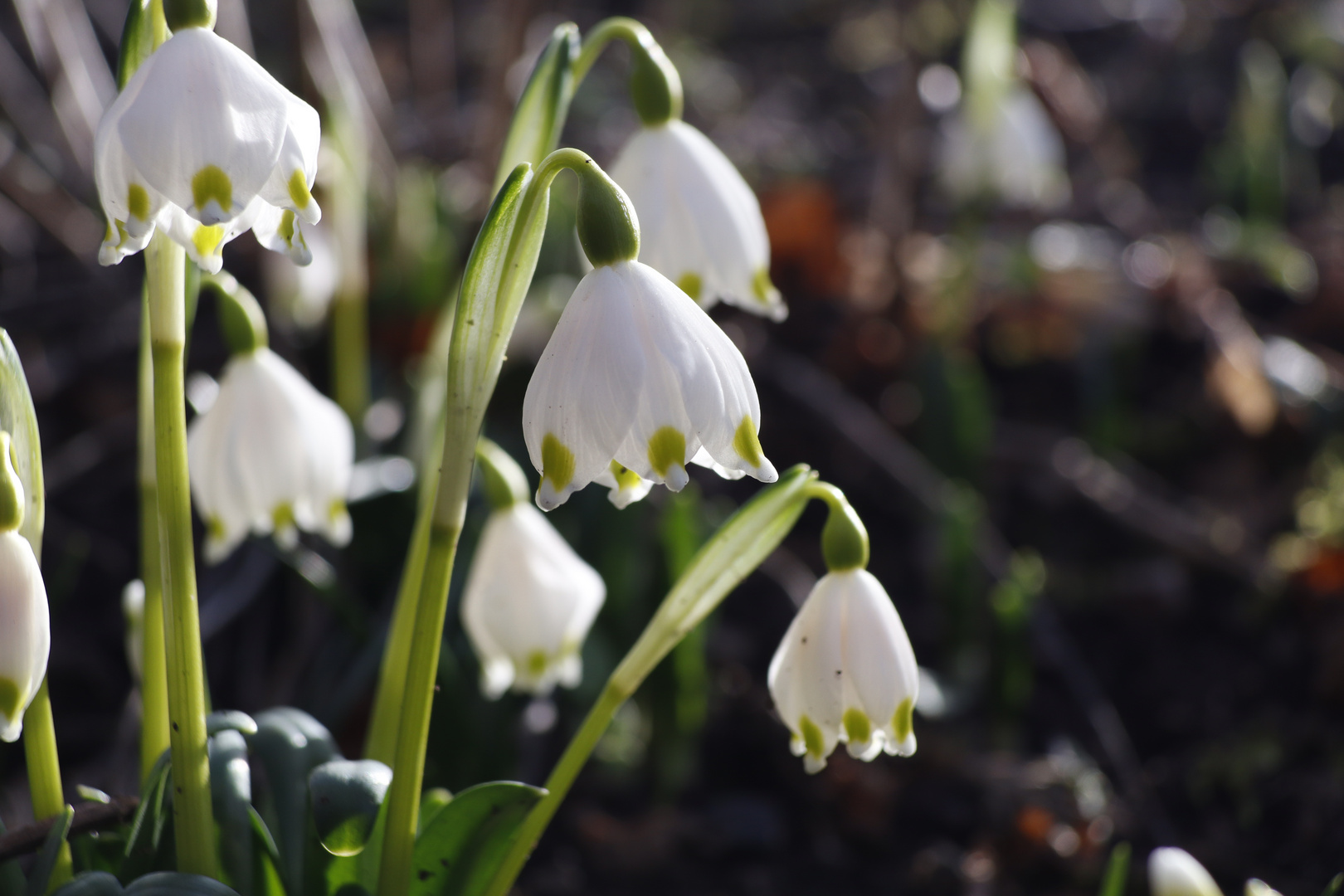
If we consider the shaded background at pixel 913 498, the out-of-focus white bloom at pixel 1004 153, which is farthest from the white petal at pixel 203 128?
the out-of-focus white bloom at pixel 1004 153

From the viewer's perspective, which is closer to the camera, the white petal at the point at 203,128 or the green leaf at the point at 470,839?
the white petal at the point at 203,128

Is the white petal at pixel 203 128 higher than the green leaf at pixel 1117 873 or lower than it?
higher

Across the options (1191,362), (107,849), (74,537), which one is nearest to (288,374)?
(107,849)

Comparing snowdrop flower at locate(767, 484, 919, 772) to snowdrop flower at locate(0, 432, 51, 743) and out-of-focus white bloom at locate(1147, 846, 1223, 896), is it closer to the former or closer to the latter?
out-of-focus white bloom at locate(1147, 846, 1223, 896)

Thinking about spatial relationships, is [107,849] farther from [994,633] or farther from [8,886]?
[994,633]

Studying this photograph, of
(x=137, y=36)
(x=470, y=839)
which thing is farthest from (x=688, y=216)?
(x=470, y=839)

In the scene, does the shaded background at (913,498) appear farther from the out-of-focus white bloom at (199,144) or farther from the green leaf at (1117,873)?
the out-of-focus white bloom at (199,144)

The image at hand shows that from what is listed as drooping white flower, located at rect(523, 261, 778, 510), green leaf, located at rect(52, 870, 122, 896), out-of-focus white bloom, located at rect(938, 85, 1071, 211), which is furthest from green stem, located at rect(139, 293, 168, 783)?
out-of-focus white bloom, located at rect(938, 85, 1071, 211)
